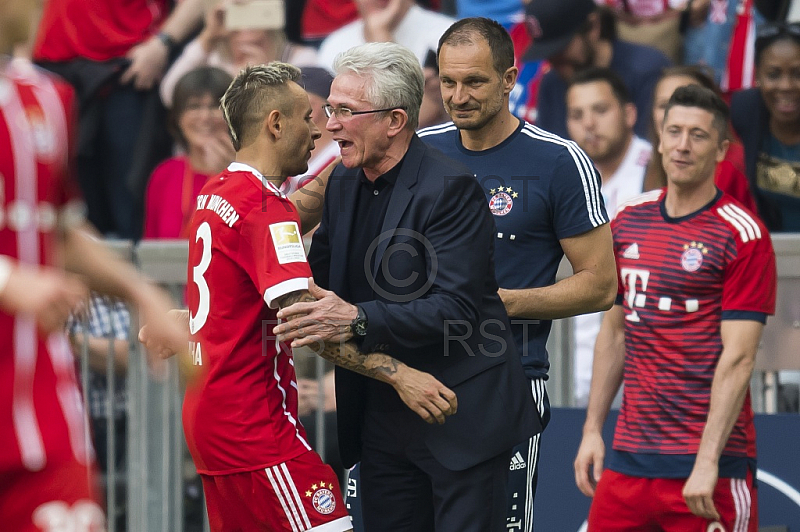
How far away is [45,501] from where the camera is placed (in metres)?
2.93

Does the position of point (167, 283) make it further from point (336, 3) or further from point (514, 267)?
point (336, 3)

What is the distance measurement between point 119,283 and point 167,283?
350 cm

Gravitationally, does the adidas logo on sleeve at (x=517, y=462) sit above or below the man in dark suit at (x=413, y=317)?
below

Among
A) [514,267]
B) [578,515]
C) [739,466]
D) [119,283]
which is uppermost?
[119,283]

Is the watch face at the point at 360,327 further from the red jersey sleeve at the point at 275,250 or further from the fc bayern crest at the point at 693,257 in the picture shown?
the fc bayern crest at the point at 693,257

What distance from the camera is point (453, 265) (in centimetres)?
406

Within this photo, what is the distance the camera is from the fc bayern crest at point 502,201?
491cm

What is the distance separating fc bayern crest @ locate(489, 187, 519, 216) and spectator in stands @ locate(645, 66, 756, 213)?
6.26ft

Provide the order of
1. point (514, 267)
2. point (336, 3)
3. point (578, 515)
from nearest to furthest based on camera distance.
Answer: point (514, 267), point (578, 515), point (336, 3)

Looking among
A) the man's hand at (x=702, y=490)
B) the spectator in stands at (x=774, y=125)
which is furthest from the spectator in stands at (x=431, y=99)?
the man's hand at (x=702, y=490)

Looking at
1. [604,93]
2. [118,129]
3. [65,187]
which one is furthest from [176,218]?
[65,187]

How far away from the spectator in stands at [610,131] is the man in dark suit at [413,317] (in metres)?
3.19

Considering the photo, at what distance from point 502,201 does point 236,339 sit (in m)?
1.36

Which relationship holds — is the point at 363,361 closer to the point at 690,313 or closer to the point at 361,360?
the point at 361,360
